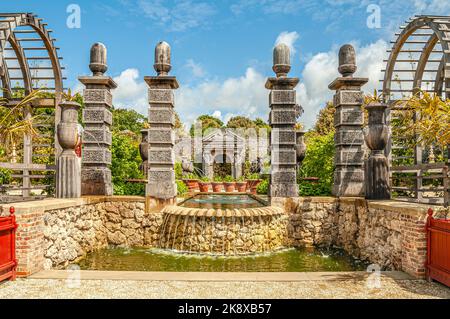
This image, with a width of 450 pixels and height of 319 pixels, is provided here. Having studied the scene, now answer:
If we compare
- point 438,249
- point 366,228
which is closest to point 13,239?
point 438,249

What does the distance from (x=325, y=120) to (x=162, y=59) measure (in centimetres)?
3558

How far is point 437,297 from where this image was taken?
207 inches

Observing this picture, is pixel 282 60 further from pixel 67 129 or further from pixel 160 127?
pixel 67 129

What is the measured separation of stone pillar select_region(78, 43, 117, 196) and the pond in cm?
218

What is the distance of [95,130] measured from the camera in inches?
422

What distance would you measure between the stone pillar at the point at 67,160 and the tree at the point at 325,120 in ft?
118

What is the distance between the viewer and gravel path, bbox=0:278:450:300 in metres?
5.27

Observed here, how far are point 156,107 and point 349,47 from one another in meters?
6.33

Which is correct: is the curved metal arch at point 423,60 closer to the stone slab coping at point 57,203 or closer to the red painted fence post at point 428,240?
the red painted fence post at point 428,240

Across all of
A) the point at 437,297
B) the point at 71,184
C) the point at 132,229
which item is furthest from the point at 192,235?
the point at 437,297

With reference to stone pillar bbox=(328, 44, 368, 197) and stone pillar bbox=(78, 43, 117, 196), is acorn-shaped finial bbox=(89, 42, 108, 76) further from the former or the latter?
stone pillar bbox=(328, 44, 368, 197)

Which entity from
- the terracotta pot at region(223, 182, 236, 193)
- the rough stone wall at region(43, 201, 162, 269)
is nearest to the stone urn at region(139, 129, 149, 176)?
the rough stone wall at region(43, 201, 162, 269)
